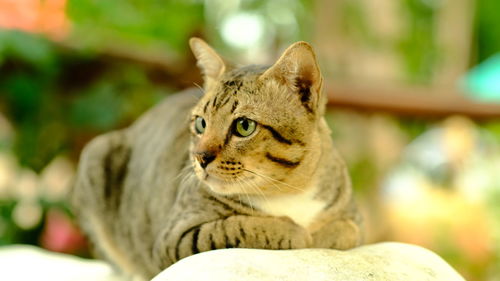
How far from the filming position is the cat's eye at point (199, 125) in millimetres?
2482

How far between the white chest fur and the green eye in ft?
0.90

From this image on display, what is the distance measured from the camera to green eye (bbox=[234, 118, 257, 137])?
2.33 m

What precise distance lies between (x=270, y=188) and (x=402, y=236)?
3.87 metres

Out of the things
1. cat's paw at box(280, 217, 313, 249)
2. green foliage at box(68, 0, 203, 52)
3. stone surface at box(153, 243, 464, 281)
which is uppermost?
green foliage at box(68, 0, 203, 52)

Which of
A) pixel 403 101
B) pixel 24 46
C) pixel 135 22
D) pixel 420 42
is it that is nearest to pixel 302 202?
pixel 24 46

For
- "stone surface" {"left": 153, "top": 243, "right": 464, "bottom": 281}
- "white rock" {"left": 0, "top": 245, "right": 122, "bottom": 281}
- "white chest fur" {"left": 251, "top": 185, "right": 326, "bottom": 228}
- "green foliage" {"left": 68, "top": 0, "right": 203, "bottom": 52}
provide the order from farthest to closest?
"green foliage" {"left": 68, "top": 0, "right": 203, "bottom": 52}
"white rock" {"left": 0, "top": 245, "right": 122, "bottom": 281}
"white chest fur" {"left": 251, "top": 185, "right": 326, "bottom": 228}
"stone surface" {"left": 153, "top": 243, "right": 464, "bottom": 281}

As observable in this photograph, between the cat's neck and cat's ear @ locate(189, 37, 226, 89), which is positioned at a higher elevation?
cat's ear @ locate(189, 37, 226, 89)

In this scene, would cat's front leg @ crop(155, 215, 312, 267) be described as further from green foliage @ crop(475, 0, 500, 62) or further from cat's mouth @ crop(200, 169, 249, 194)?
green foliage @ crop(475, 0, 500, 62)

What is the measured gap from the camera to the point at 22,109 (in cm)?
446

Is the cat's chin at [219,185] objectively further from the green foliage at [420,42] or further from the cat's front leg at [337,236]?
the green foliage at [420,42]

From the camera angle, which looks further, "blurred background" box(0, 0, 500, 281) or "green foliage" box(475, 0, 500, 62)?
"green foliage" box(475, 0, 500, 62)

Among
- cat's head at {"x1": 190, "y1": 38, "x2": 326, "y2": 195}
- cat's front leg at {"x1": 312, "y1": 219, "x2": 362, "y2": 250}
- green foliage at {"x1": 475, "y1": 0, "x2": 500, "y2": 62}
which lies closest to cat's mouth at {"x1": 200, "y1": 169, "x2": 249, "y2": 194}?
cat's head at {"x1": 190, "y1": 38, "x2": 326, "y2": 195}

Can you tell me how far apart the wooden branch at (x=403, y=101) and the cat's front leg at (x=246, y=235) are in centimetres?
301

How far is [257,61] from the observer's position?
19.2ft
